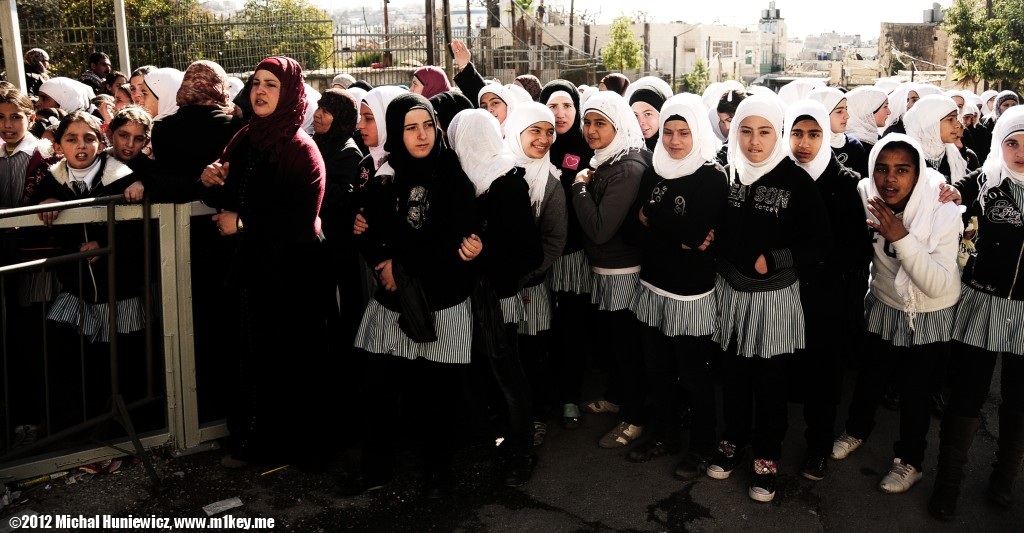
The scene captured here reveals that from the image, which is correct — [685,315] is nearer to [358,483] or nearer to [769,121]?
[769,121]

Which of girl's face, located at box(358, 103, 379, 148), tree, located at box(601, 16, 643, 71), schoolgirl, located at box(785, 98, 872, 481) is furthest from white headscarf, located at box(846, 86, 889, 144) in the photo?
tree, located at box(601, 16, 643, 71)

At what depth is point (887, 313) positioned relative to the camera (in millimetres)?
4160

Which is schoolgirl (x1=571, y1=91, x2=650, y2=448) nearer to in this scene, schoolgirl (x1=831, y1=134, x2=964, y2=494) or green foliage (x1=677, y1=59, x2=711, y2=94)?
schoolgirl (x1=831, y1=134, x2=964, y2=494)

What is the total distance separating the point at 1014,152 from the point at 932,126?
1.79 m

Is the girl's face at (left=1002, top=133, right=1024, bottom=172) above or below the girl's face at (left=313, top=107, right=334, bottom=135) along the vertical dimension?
below

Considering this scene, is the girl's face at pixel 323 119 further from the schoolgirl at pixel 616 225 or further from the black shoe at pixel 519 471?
the black shoe at pixel 519 471

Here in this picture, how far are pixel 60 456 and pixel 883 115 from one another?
5907 mm

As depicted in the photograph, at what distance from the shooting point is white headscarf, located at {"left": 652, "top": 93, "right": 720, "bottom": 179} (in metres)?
4.13

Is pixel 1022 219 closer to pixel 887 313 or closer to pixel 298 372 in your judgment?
pixel 887 313

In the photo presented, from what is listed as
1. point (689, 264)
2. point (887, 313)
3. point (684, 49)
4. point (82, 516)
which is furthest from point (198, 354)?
point (684, 49)

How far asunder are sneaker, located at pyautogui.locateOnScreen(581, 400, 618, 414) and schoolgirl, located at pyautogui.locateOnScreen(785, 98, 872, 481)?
116 centimetres

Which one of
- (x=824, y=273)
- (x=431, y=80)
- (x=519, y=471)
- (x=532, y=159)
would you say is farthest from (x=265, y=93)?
(x=824, y=273)

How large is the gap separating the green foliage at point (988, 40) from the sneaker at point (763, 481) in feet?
83.9

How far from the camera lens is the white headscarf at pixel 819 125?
412 centimetres
